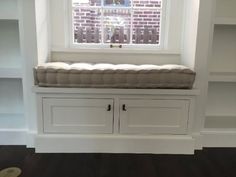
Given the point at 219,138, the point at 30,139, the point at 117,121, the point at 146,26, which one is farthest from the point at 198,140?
the point at 30,139

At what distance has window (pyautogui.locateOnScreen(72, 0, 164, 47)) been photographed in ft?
8.77

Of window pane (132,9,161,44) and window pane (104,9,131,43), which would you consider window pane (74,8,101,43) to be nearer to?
window pane (104,9,131,43)

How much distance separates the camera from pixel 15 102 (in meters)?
2.74

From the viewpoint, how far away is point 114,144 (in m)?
2.26

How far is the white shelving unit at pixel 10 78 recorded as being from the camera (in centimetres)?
242

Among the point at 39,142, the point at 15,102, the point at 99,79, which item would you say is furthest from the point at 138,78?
the point at 15,102

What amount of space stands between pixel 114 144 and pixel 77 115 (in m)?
0.41

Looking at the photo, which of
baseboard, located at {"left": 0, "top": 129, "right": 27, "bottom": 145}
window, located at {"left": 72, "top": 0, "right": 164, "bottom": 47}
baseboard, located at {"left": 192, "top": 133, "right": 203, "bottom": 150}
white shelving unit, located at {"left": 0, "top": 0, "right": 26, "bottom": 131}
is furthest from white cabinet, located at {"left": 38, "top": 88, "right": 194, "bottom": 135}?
window, located at {"left": 72, "top": 0, "right": 164, "bottom": 47}

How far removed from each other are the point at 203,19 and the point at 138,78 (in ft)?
2.42

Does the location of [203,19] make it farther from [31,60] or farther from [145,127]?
[31,60]

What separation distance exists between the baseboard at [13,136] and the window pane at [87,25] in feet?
3.51

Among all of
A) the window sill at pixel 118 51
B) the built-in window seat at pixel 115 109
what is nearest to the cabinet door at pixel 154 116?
the built-in window seat at pixel 115 109

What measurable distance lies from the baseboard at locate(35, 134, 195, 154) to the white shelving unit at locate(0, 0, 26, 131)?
1.18ft

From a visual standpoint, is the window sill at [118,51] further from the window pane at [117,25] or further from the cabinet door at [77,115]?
the cabinet door at [77,115]
